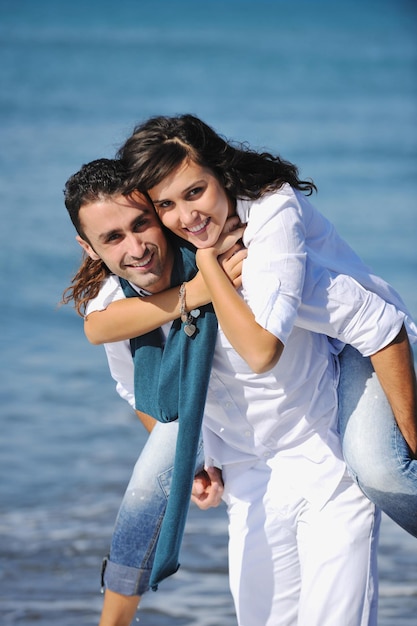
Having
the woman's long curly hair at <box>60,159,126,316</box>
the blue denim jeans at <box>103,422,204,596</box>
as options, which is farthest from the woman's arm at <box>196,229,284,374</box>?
the blue denim jeans at <box>103,422,204,596</box>

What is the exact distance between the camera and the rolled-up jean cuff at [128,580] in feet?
12.8

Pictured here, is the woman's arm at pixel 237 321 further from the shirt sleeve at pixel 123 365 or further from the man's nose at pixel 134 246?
the shirt sleeve at pixel 123 365

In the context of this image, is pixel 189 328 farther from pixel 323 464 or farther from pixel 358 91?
pixel 358 91

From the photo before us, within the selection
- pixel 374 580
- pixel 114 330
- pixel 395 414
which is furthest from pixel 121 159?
pixel 374 580

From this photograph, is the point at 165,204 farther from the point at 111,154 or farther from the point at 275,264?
the point at 111,154

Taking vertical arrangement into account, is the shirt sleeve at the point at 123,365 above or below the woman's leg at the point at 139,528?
above

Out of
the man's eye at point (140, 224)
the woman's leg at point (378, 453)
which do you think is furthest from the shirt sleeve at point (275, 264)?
the woman's leg at point (378, 453)

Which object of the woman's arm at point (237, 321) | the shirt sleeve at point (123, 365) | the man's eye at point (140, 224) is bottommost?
the shirt sleeve at point (123, 365)

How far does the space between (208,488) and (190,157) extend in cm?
118

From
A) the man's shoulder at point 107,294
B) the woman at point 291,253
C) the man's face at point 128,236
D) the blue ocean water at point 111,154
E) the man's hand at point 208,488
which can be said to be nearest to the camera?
the woman at point 291,253

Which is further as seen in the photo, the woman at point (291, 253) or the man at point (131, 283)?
the man at point (131, 283)

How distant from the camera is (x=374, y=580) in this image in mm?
3383

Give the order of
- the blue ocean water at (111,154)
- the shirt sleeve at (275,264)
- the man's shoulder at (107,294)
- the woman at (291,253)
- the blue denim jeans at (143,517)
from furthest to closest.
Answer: the blue ocean water at (111,154), the blue denim jeans at (143,517), the man's shoulder at (107,294), the woman at (291,253), the shirt sleeve at (275,264)

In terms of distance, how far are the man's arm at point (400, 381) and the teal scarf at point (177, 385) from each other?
0.54 meters
